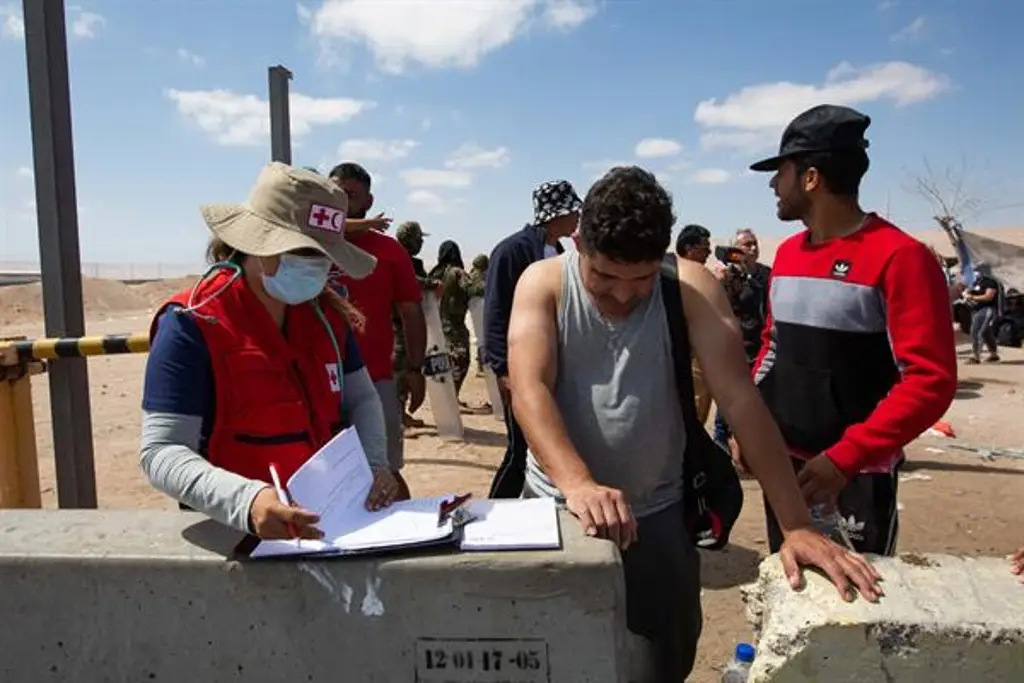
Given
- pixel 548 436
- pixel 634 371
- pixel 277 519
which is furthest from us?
pixel 634 371

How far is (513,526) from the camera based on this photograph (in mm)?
1994

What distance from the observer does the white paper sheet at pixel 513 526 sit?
6.18ft

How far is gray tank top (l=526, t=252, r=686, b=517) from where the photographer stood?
7.41ft

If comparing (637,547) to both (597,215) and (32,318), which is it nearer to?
(597,215)

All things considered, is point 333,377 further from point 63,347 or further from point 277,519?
point 63,347

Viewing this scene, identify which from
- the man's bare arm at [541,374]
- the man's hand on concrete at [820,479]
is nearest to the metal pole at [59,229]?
the man's bare arm at [541,374]

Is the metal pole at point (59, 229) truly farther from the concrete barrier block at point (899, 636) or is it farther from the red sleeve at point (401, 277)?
the concrete barrier block at point (899, 636)

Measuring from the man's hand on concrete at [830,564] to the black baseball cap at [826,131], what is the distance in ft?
3.77

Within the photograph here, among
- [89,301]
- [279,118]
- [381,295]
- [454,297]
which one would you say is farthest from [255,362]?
[89,301]

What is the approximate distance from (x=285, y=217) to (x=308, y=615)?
3.17 ft

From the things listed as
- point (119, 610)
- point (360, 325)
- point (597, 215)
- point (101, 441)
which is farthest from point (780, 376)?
point (101, 441)

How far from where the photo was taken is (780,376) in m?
2.70

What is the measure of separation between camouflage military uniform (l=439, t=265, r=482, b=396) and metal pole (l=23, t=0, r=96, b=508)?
5445 mm

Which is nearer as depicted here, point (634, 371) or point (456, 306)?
point (634, 371)
